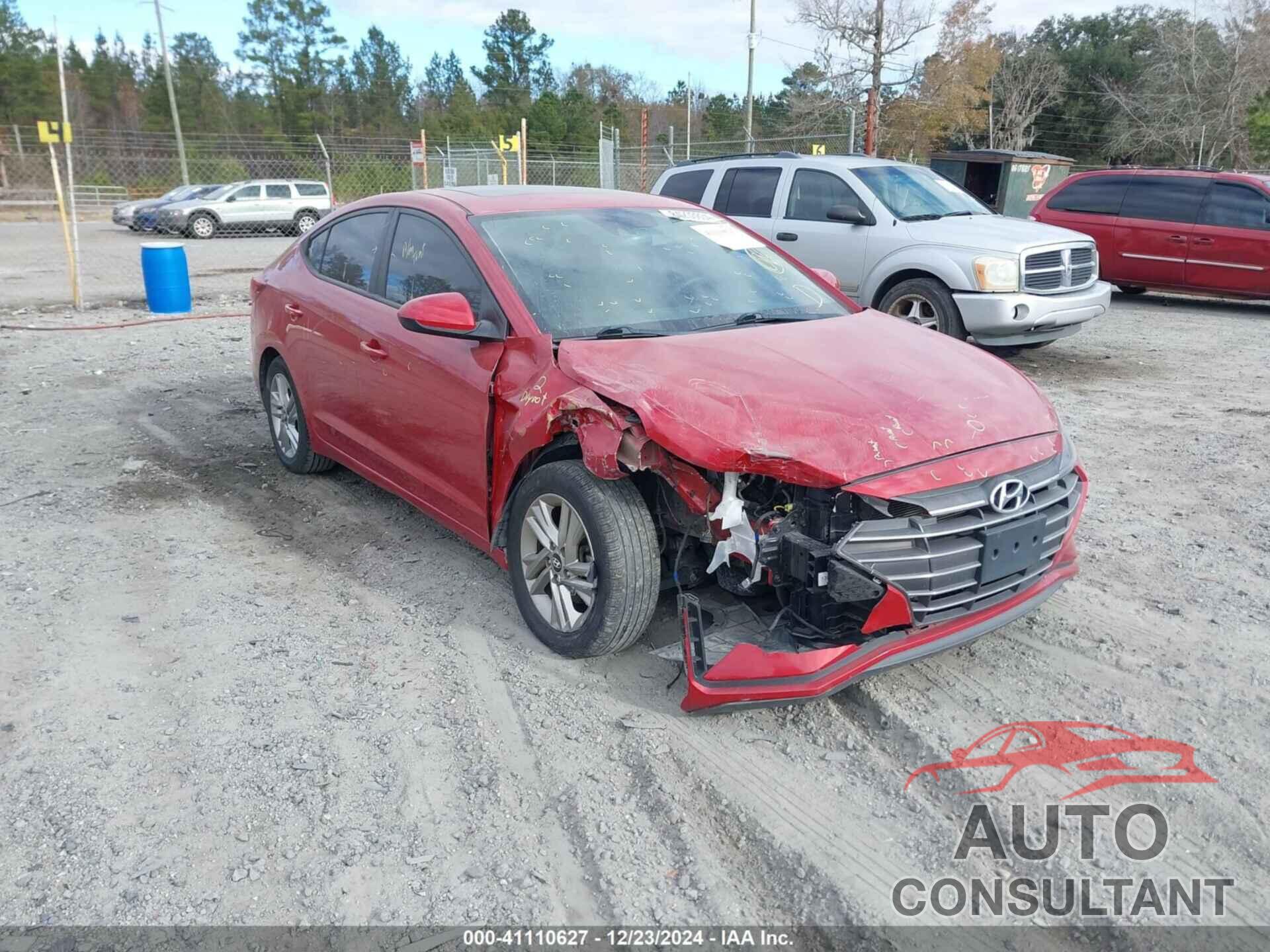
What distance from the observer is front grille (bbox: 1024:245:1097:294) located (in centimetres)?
805

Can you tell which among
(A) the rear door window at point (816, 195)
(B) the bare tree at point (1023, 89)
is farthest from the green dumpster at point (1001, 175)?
(B) the bare tree at point (1023, 89)

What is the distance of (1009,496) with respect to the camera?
3094mm

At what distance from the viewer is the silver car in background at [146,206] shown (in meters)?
24.6

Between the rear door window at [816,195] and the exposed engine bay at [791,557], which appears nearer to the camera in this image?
the exposed engine bay at [791,557]

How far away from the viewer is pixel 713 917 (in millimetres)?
2447

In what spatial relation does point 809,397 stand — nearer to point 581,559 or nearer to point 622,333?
point 622,333

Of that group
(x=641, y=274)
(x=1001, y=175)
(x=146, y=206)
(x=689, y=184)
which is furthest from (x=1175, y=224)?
(x=146, y=206)

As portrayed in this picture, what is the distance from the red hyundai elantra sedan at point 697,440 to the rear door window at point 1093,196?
9650 millimetres

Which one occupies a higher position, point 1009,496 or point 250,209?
point 250,209

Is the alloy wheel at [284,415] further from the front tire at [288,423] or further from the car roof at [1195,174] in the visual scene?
the car roof at [1195,174]

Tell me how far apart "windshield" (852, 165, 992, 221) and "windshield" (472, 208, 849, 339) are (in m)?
4.70

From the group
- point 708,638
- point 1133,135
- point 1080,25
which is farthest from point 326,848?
point 1080,25

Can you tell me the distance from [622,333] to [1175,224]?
1090cm

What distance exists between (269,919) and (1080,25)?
59.8 meters
